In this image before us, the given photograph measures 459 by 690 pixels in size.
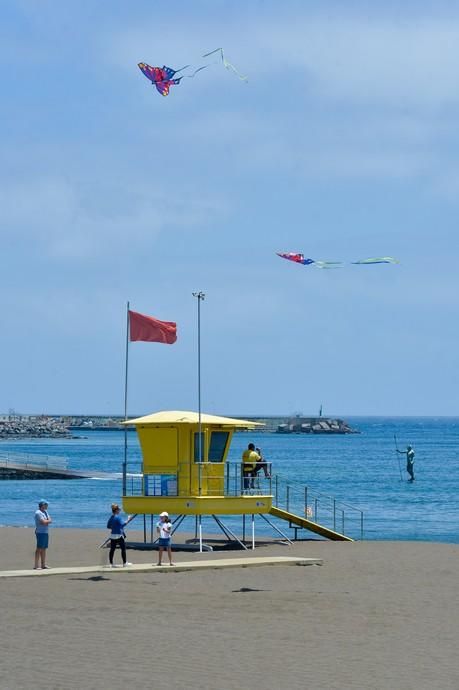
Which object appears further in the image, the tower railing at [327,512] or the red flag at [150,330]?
the tower railing at [327,512]

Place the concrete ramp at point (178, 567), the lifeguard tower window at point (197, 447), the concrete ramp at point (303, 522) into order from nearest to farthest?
1. the concrete ramp at point (178, 567)
2. the lifeguard tower window at point (197, 447)
3. the concrete ramp at point (303, 522)

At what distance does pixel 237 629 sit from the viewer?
2091 cm

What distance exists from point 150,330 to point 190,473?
4513 mm

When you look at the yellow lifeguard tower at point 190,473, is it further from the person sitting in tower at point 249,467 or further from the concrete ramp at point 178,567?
the concrete ramp at point 178,567

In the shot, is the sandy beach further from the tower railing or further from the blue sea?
the blue sea

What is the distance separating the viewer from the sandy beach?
17.0m

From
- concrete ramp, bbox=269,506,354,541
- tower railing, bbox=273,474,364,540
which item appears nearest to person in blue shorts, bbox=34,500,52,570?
concrete ramp, bbox=269,506,354,541

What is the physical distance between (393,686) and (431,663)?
1.86 metres

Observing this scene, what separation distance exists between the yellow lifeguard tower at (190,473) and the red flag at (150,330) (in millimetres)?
2243

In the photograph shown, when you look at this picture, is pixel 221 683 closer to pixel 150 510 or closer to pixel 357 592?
pixel 357 592

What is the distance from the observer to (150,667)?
57.4 ft

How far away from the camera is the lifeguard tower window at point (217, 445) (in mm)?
37062

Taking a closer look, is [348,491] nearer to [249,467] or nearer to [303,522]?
[303,522]

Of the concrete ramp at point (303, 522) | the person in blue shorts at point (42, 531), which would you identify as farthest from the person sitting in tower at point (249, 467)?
the person in blue shorts at point (42, 531)
